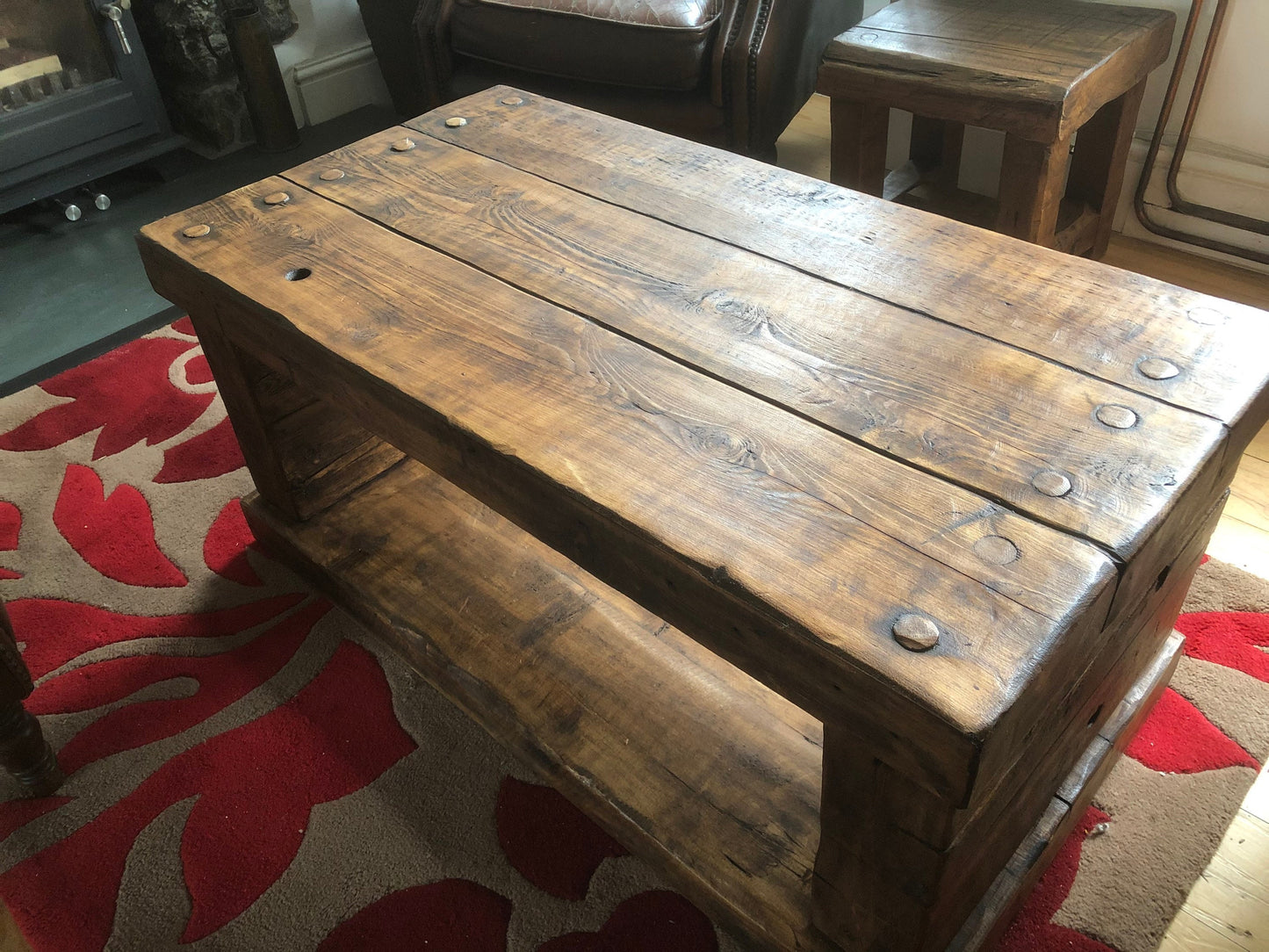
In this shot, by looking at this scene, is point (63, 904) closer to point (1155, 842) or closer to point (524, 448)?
point (524, 448)

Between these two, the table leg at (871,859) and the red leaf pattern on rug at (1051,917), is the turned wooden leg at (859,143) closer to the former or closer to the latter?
the red leaf pattern on rug at (1051,917)

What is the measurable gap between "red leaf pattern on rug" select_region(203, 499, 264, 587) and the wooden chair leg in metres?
1.27

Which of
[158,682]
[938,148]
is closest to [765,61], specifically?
[938,148]

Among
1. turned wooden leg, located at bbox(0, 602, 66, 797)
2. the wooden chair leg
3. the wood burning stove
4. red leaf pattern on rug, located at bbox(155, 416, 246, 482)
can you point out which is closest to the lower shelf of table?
red leaf pattern on rug, located at bbox(155, 416, 246, 482)

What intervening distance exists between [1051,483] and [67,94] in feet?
7.86

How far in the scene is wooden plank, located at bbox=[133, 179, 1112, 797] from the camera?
618mm

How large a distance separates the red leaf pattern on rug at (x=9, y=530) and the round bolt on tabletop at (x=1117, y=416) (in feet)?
4.63

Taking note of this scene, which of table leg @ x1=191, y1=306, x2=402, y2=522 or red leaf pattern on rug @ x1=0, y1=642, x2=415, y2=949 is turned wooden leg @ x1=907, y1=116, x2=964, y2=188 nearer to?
table leg @ x1=191, y1=306, x2=402, y2=522

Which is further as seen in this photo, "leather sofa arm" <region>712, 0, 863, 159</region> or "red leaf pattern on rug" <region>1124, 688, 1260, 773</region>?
"leather sofa arm" <region>712, 0, 863, 159</region>

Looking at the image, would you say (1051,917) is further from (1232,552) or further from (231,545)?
(231,545)

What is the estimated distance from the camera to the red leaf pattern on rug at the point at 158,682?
46.9 inches

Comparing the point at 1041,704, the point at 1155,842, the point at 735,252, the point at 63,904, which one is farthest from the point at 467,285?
the point at 1155,842

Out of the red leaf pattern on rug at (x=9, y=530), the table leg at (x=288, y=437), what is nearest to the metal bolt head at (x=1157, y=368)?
the table leg at (x=288, y=437)

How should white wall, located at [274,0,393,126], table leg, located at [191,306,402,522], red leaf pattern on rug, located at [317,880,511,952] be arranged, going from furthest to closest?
white wall, located at [274,0,393,126] → table leg, located at [191,306,402,522] → red leaf pattern on rug, located at [317,880,511,952]
